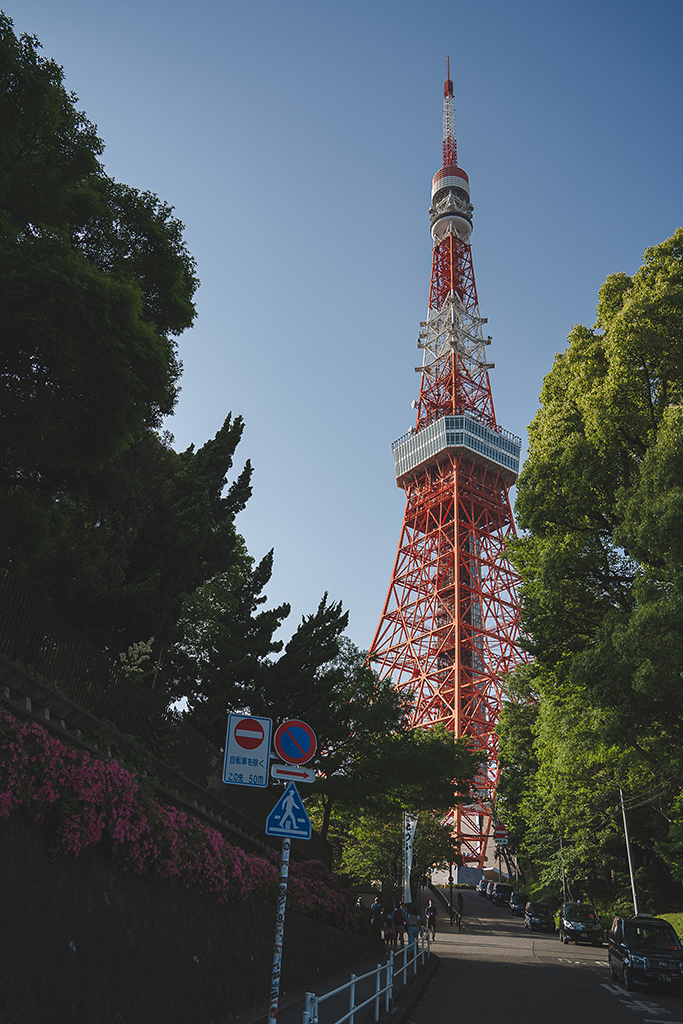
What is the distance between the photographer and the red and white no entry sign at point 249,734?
19.6 feet

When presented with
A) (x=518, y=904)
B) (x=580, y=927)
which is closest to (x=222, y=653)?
(x=580, y=927)

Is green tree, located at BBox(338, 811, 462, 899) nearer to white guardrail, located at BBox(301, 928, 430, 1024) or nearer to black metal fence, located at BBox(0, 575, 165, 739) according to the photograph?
white guardrail, located at BBox(301, 928, 430, 1024)

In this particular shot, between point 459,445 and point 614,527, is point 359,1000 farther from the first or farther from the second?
point 459,445

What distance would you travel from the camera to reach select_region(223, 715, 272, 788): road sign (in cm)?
580

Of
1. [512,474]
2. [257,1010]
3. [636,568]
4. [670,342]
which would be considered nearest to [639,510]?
[636,568]

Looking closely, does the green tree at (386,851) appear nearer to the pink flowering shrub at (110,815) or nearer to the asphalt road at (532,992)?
the asphalt road at (532,992)

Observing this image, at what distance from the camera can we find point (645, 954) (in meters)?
13.5

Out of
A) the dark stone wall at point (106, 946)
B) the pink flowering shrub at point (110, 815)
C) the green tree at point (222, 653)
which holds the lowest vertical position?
the dark stone wall at point (106, 946)

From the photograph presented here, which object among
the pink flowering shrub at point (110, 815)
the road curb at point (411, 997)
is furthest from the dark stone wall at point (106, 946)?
the road curb at point (411, 997)

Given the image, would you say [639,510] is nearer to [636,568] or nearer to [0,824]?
[636,568]

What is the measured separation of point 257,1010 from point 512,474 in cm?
6925

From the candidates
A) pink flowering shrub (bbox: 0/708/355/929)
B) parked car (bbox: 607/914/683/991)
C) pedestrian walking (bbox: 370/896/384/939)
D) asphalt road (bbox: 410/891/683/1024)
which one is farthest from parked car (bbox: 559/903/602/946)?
pink flowering shrub (bbox: 0/708/355/929)

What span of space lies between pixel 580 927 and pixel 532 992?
49.1ft

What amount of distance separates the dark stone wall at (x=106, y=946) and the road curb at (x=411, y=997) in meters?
1.71
